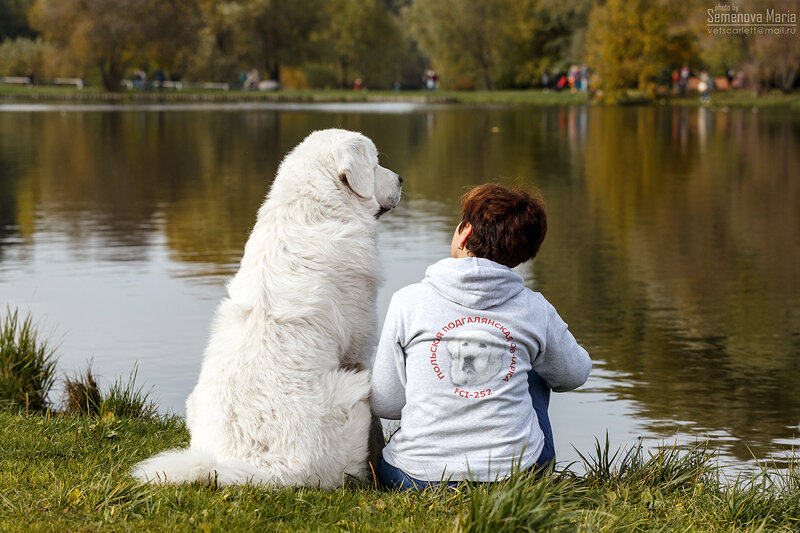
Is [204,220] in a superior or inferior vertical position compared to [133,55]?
inferior

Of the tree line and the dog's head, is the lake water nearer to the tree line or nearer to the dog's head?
the dog's head

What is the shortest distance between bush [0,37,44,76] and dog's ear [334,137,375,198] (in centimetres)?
8676

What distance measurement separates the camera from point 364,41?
97.5 metres

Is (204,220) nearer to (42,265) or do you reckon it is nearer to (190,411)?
(42,265)

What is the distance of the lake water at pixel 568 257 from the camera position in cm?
762

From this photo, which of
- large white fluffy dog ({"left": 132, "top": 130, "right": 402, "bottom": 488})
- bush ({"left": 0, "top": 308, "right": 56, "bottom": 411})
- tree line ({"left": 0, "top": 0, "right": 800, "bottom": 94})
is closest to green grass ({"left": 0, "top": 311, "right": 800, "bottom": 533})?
large white fluffy dog ({"left": 132, "top": 130, "right": 402, "bottom": 488})

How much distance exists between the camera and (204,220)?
1576cm

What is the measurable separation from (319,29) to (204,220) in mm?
76501

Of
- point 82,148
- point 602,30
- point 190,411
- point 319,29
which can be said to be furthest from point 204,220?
point 319,29

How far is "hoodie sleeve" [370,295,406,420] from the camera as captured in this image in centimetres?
417

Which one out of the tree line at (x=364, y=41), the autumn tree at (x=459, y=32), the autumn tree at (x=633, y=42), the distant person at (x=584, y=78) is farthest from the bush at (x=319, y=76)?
the autumn tree at (x=633, y=42)

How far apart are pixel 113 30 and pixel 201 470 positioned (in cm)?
7511

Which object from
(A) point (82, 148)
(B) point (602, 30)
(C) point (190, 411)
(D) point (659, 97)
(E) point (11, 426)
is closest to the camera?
(C) point (190, 411)

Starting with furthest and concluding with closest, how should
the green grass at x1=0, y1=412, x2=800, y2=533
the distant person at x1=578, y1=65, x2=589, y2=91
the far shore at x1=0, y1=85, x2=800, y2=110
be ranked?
the distant person at x1=578, y1=65, x2=589, y2=91 → the far shore at x1=0, y1=85, x2=800, y2=110 → the green grass at x1=0, y1=412, x2=800, y2=533
